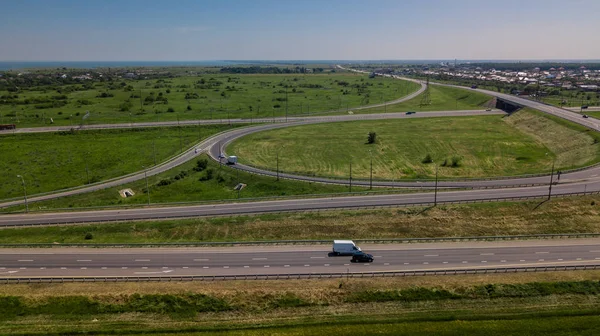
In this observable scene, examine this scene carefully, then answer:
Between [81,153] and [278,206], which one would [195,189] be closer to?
[278,206]

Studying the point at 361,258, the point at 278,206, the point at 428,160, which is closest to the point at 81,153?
the point at 278,206

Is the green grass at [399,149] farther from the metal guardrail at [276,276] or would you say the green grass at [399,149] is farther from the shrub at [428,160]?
the metal guardrail at [276,276]

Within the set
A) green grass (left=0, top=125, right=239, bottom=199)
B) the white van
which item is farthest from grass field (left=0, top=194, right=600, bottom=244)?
green grass (left=0, top=125, right=239, bottom=199)

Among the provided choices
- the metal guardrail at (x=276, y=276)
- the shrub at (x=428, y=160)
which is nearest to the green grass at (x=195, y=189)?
the metal guardrail at (x=276, y=276)

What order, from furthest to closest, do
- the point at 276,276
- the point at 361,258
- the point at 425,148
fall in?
the point at 425,148 < the point at 361,258 < the point at 276,276

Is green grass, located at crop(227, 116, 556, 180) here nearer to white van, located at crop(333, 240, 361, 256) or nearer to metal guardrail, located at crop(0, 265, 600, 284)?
white van, located at crop(333, 240, 361, 256)
